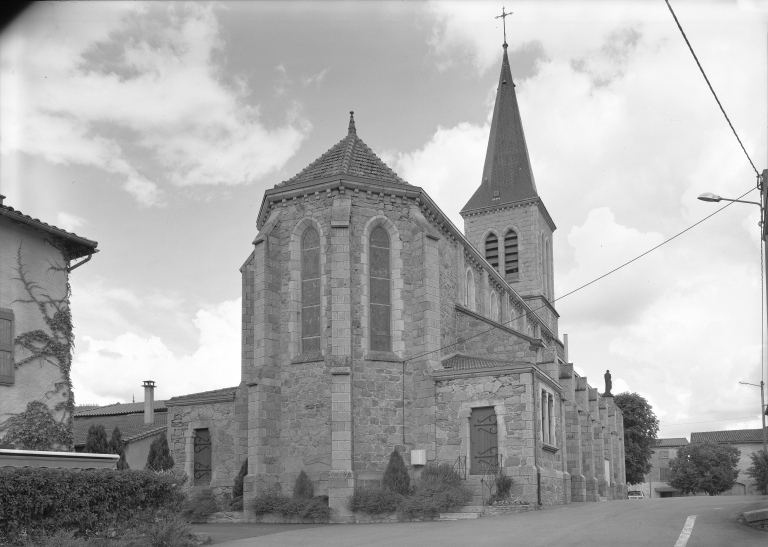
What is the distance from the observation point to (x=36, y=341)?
1880 centimetres

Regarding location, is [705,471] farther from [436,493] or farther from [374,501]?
[374,501]

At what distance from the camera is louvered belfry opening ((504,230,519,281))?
5400 cm

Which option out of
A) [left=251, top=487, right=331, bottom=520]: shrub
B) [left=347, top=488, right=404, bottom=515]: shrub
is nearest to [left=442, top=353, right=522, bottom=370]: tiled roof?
[left=347, top=488, right=404, bottom=515]: shrub

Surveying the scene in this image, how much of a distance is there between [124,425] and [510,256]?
27.1 meters

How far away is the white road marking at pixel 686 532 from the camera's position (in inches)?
495

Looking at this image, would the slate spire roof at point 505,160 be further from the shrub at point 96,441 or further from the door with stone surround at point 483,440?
the shrub at point 96,441

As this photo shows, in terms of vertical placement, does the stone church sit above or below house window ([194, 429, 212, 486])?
above

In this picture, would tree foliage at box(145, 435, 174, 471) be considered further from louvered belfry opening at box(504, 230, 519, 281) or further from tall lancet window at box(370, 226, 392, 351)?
louvered belfry opening at box(504, 230, 519, 281)

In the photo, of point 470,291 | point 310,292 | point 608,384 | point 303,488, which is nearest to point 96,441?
point 303,488

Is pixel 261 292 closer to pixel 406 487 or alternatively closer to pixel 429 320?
pixel 429 320

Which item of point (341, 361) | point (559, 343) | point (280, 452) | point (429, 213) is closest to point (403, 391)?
point (341, 361)

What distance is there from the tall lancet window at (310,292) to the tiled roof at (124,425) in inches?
560

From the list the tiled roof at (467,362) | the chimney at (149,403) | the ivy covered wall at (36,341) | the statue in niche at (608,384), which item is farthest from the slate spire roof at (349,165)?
the statue in niche at (608,384)

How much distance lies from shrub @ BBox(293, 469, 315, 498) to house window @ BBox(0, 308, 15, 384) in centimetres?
886
